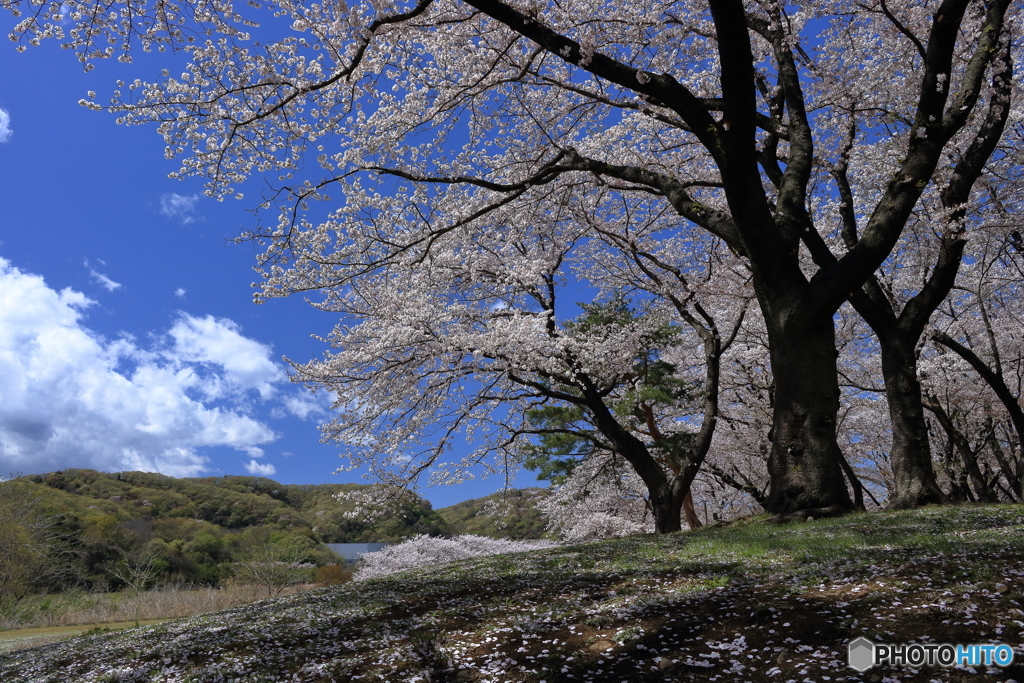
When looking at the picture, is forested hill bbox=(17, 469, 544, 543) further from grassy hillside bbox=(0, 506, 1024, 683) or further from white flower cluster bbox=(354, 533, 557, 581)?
grassy hillside bbox=(0, 506, 1024, 683)

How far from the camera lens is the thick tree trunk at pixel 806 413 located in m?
9.85

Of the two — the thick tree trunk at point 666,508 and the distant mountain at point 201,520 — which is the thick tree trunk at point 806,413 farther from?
the distant mountain at point 201,520

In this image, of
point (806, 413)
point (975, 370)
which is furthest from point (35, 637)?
point (975, 370)

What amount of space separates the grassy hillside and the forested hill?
28155mm

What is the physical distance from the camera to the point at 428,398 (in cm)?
1512

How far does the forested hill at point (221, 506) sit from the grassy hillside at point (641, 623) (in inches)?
1108

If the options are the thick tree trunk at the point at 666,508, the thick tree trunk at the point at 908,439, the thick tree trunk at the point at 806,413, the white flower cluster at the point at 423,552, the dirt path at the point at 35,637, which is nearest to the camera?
the thick tree trunk at the point at 806,413

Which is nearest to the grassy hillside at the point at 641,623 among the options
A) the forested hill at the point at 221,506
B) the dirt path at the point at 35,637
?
the dirt path at the point at 35,637

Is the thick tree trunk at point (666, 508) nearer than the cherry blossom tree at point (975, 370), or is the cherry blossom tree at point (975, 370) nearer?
the thick tree trunk at point (666, 508)

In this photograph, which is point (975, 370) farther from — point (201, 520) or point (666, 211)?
point (201, 520)

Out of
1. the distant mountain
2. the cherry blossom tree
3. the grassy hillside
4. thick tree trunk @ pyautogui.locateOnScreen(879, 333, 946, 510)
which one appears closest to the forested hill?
the distant mountain

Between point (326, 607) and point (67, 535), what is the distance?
4150 centimetres

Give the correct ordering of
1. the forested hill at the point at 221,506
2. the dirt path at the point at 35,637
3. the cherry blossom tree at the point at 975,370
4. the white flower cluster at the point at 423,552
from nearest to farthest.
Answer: the dirt path at the point at 35,637 → the cherry blossom tree at the point at 975,370 → the white flower cluster at the point at 423,552 → the forested hill at the point at 221,506

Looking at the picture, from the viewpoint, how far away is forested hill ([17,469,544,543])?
41375 millimetres
